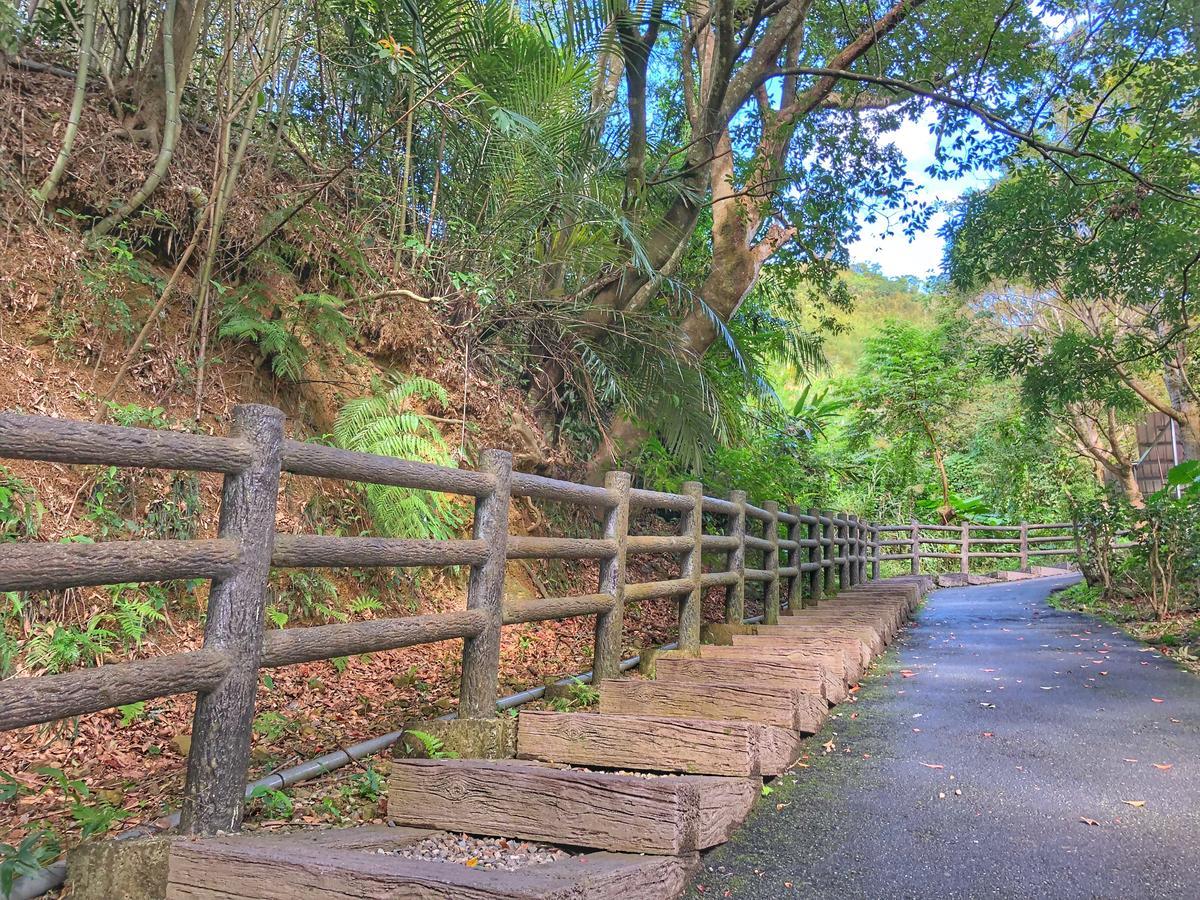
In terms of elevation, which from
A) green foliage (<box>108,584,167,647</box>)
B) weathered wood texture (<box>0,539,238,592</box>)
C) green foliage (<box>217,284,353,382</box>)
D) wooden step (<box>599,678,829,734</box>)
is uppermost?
green foliage (<box>217,284,353,382</box>)

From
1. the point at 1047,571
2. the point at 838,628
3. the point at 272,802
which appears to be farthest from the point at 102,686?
the point at 1047,571

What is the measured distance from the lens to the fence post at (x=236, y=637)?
2.37 meters

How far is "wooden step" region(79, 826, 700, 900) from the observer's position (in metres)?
1.87

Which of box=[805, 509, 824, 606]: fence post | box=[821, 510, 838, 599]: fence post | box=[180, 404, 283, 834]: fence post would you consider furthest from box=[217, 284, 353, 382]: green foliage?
box=[821, 510, 838, 599]: fence post

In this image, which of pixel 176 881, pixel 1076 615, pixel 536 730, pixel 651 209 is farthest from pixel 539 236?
pixel 1076 615

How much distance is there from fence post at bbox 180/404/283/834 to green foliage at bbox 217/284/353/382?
2.61 m

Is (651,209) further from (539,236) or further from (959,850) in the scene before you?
(959,850)

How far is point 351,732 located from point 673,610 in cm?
526

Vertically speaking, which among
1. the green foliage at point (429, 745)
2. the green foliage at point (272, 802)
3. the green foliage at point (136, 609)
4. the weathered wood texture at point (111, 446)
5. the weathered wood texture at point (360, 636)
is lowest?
the green foliage at point (272, 802)

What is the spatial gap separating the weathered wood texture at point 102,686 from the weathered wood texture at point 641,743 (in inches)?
53.4

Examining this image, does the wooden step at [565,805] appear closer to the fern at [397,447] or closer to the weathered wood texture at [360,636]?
the weathered wood texture at [360,636]

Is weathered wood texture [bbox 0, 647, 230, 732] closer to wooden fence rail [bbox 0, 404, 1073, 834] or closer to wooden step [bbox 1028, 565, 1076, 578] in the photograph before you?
wooden fence rail [bbox 0, 404, 1073, 834]

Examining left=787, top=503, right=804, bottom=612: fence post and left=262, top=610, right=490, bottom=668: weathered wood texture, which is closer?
left=262, top=610, right=490, bottom=668: weathered wood texture

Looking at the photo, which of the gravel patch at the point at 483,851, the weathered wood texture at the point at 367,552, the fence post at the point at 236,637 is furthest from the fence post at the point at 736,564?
the fence post at the point at 236,637
